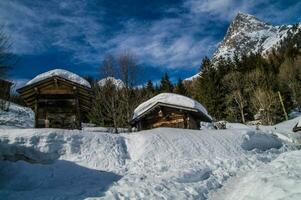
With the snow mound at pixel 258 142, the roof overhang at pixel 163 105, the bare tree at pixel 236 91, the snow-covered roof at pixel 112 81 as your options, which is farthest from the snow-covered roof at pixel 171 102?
the bare tree at pixel 236 91

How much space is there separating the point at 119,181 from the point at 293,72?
56.9 m

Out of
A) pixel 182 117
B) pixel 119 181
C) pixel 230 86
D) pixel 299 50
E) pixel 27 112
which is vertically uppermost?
pixel 299 50

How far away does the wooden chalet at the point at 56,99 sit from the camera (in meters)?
22.5

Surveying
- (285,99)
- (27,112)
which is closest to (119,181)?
(27,112)

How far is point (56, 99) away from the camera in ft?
77.0

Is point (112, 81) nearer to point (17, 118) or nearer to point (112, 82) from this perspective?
point (112, 82)

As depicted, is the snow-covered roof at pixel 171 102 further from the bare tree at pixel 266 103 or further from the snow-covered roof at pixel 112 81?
the bare tree at pixel 266 103

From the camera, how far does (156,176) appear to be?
558 inches

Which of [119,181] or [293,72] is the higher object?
[293,72]

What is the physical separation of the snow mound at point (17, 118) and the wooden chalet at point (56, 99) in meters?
11.4

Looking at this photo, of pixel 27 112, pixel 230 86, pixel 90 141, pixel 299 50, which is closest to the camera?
pixel 90 141

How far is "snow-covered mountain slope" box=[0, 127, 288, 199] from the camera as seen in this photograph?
466 inches

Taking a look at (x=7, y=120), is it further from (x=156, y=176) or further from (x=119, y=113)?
(x=156, y=176)

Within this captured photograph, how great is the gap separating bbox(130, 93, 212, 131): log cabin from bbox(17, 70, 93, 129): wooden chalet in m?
5.19
